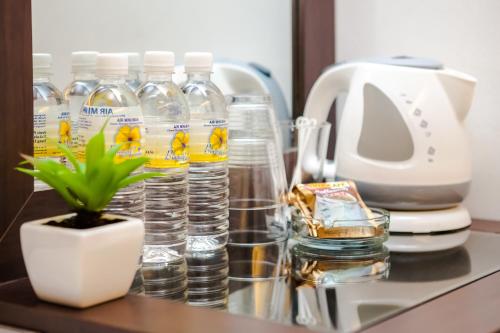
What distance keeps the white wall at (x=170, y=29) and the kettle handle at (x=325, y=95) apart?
14 cm

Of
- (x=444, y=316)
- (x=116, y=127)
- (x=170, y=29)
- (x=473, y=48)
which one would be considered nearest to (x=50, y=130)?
(x=116, y=127)

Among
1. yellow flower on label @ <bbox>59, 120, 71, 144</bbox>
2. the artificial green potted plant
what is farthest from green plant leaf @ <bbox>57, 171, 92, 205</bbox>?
yellow flower on label @ <bbox>59, 120, 71, 144</bbox>

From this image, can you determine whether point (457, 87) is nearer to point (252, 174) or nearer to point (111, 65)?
point (252, 174)

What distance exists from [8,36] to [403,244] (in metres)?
0.69

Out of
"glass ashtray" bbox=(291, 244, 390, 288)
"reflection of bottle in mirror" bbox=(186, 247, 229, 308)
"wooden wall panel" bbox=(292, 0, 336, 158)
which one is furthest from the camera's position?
"wooden wall panel" bbox=(292, 0, 336, 158)

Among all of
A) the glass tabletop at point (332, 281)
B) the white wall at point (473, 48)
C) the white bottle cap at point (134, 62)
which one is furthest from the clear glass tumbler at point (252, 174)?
the white wall at point (473, 48)

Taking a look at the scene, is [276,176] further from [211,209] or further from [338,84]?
[338,84]

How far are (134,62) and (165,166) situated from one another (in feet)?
0.78

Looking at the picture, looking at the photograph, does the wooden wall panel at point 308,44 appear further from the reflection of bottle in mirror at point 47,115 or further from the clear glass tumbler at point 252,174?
the reflection of bottle in mirror at point 47,115

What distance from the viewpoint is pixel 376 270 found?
1.11 m

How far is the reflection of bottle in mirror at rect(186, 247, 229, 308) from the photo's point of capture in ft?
3.10

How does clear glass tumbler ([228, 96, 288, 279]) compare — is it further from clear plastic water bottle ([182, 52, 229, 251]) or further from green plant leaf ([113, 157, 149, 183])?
green plant leaf ([113, 157, 149, 183])

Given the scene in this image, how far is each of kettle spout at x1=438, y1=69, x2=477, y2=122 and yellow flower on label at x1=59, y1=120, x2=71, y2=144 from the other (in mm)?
647

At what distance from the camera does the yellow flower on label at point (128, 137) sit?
3.29 feet
